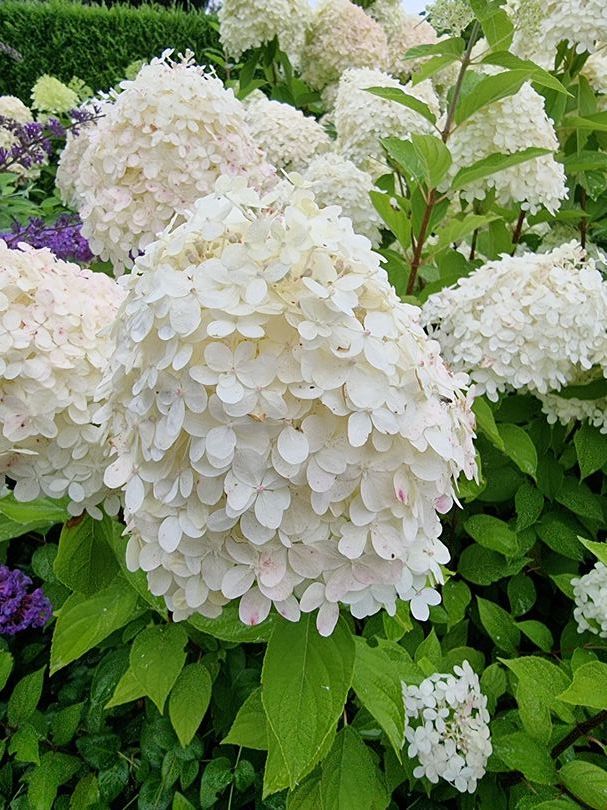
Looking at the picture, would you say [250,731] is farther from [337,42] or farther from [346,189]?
[337,42]

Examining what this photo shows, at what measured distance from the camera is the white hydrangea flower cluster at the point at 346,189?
1.65 m

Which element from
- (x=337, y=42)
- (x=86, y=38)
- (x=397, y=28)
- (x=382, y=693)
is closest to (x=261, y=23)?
(x=337, y=42)

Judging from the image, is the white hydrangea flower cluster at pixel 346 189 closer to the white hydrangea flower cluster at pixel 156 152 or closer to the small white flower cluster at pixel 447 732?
the white hydrangea flower cluster at pixel 156 152

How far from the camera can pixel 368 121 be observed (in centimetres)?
166

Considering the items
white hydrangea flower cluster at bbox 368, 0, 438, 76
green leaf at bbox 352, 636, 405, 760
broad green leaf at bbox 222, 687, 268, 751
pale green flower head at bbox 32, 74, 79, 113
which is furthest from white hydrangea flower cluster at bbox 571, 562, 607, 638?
pale green flower head at bbox 32, 74, 79, 113

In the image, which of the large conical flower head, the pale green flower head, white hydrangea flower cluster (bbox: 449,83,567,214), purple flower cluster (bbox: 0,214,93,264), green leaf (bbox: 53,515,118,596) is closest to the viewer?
the large conical flower head

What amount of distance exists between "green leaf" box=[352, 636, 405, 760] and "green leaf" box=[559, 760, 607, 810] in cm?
25

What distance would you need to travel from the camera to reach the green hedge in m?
6.73

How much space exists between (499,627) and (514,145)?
90 centimetres

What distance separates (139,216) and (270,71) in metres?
1.70

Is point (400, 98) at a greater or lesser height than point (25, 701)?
greater

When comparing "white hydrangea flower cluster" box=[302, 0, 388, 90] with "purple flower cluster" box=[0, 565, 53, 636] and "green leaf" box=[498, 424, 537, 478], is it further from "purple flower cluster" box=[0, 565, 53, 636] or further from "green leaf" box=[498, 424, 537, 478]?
"purple flower cluster" box=[0, 565, 53, 636]

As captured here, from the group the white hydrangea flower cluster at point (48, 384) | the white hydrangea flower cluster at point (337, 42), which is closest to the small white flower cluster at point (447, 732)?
the white hydrangea flower cluster at point (48, 384)

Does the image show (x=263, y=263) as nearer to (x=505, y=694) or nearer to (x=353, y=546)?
(x=353, y=546)
